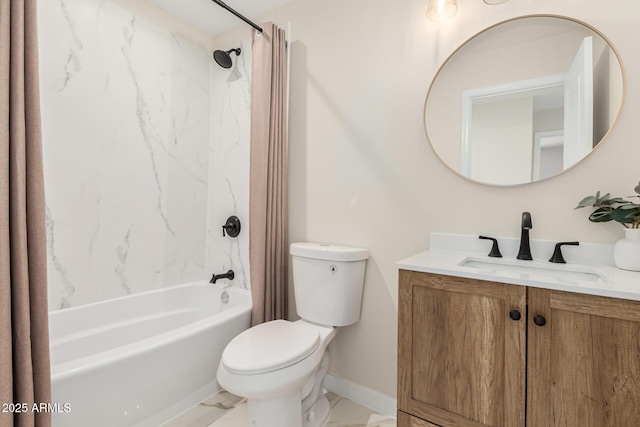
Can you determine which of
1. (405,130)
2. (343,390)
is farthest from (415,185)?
(343,390)

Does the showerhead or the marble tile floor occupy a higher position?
the showerhead

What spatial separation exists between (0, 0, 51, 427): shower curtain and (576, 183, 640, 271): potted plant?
6.49ft

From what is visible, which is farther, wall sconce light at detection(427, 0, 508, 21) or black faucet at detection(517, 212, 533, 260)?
wall sconce light at detection(427, 0, 508, 21)

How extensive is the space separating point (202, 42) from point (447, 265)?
2547 millimetres

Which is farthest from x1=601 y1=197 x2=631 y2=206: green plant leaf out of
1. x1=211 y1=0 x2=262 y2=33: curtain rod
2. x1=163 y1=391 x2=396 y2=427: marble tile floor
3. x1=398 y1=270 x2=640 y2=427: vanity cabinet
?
x1=211 y1=0 x2=262 y2=33: curtain rod

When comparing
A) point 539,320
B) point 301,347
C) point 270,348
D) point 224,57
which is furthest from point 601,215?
point 224,57

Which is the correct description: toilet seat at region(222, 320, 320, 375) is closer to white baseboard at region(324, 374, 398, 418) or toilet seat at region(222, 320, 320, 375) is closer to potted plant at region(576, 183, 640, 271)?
white baseboard at region(324, 374, 398, 418)

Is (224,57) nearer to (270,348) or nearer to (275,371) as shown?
(270,348)

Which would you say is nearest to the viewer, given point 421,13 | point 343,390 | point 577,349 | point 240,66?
point 577,349

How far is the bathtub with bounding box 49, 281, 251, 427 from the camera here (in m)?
1.28

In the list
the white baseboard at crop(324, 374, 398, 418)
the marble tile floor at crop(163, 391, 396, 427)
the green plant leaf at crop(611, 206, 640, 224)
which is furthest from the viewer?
the white baseboard at crop(324, 374, 398, 418)

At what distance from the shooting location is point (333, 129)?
194cm

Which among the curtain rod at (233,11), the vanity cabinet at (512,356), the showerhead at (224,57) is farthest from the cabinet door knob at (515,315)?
the showerhead at (224,57)

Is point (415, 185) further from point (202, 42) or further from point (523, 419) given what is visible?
point (202, 42)
